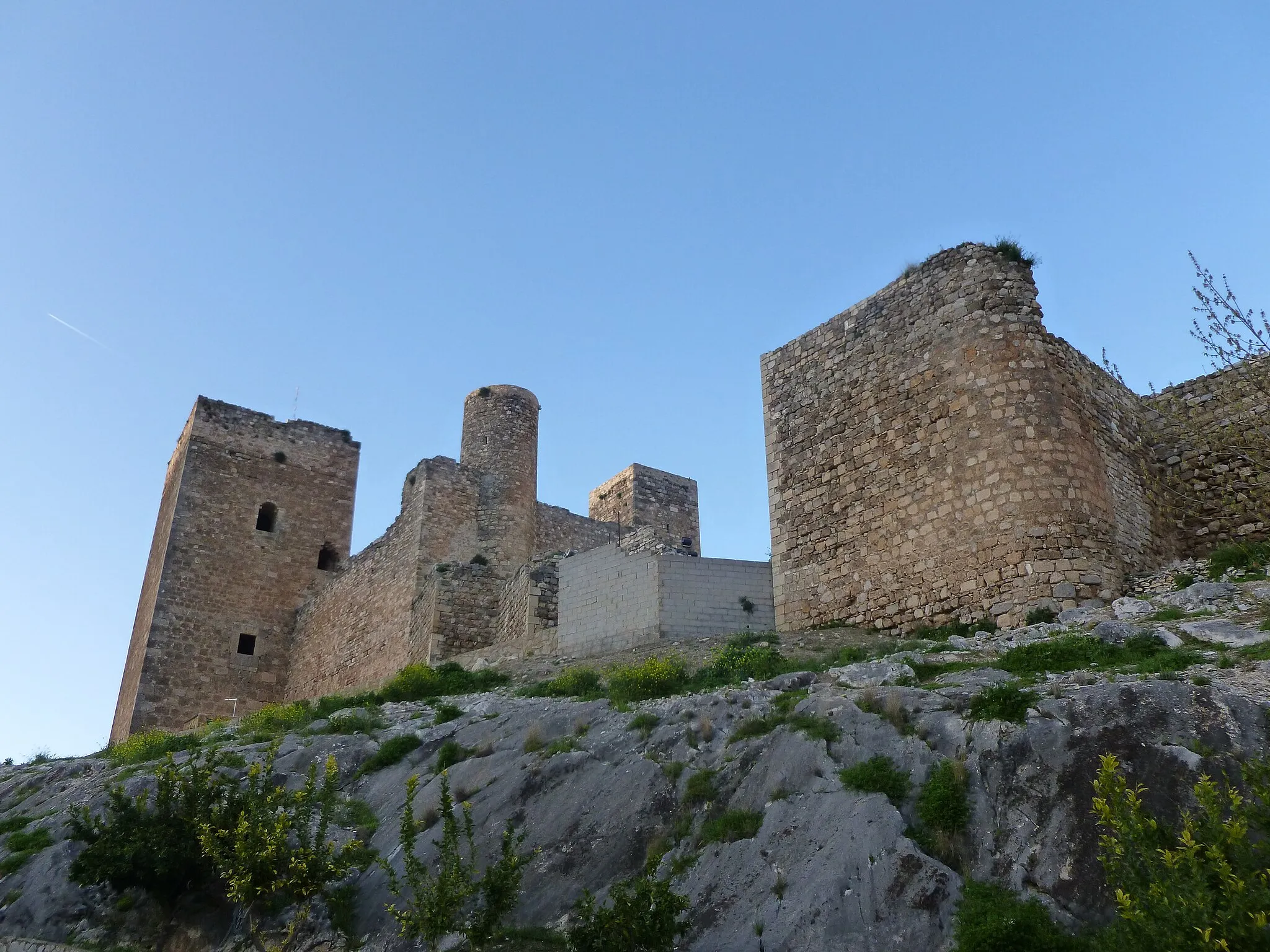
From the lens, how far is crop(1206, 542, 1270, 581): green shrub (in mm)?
13188

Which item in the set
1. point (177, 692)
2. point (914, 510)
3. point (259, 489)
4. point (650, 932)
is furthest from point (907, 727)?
point (259, 489)

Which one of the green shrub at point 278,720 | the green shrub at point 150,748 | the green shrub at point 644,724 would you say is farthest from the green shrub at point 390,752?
the green shrub at point 150,748

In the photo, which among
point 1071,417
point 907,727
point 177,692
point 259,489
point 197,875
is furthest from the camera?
point 259,489

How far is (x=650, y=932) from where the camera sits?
8.30 meters

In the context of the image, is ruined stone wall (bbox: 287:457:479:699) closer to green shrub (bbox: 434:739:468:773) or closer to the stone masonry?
the stone masonry

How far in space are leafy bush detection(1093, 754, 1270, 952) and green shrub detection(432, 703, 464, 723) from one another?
906 centimetres

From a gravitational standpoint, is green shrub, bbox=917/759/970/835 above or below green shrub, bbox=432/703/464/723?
below

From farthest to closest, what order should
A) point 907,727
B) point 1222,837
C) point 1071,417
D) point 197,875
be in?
point 1071,417 < point 197,875 < point 907,727 < point 1222,837

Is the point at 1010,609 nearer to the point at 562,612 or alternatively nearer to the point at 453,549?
the point at 562,612

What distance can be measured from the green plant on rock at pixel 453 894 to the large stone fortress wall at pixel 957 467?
7442 millimetres

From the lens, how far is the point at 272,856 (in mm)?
10023

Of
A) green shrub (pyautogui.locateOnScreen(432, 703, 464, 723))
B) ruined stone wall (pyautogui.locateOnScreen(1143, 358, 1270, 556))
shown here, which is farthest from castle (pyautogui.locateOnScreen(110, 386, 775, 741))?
ruined stone wall (pyautogui.locateOnScreen(1143, 358, 1270, 556))

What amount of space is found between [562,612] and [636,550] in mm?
1677

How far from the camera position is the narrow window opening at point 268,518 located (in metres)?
31.6
